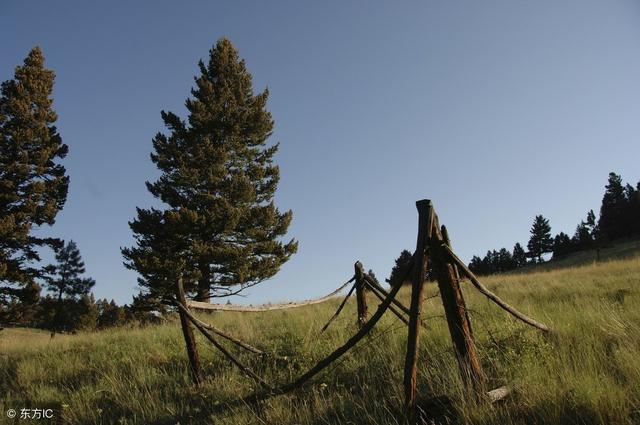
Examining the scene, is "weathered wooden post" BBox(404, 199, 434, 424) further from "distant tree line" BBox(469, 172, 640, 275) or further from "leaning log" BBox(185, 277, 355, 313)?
"distant tree line" BBox(469, 172, 640, 275)

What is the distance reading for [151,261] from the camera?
16766mm

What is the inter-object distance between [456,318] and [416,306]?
0.41 m

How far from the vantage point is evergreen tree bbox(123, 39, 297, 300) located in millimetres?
17516

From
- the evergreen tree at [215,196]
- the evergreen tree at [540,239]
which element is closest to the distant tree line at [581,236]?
the evergreen tree at [540,239]

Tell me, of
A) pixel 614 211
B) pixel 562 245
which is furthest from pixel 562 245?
pixel 614 211

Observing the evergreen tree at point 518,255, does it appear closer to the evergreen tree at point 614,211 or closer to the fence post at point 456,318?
the evergreen tree at point 614,211

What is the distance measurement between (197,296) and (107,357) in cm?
950

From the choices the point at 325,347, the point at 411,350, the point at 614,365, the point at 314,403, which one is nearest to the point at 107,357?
the point at 325,347

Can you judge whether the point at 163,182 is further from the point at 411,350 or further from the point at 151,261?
the point at 411,350

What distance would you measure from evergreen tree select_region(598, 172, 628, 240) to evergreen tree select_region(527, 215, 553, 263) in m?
12.9

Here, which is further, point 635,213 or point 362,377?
point 635,213

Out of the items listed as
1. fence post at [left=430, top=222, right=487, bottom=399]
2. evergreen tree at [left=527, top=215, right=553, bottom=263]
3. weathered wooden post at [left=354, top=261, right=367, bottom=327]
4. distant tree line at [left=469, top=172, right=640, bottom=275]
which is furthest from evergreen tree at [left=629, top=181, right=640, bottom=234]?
fence post at [left=430, top=222, right=487, bottom=399]

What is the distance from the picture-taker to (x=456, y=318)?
3658mm

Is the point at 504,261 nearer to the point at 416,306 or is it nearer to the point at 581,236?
the point at 581,236
